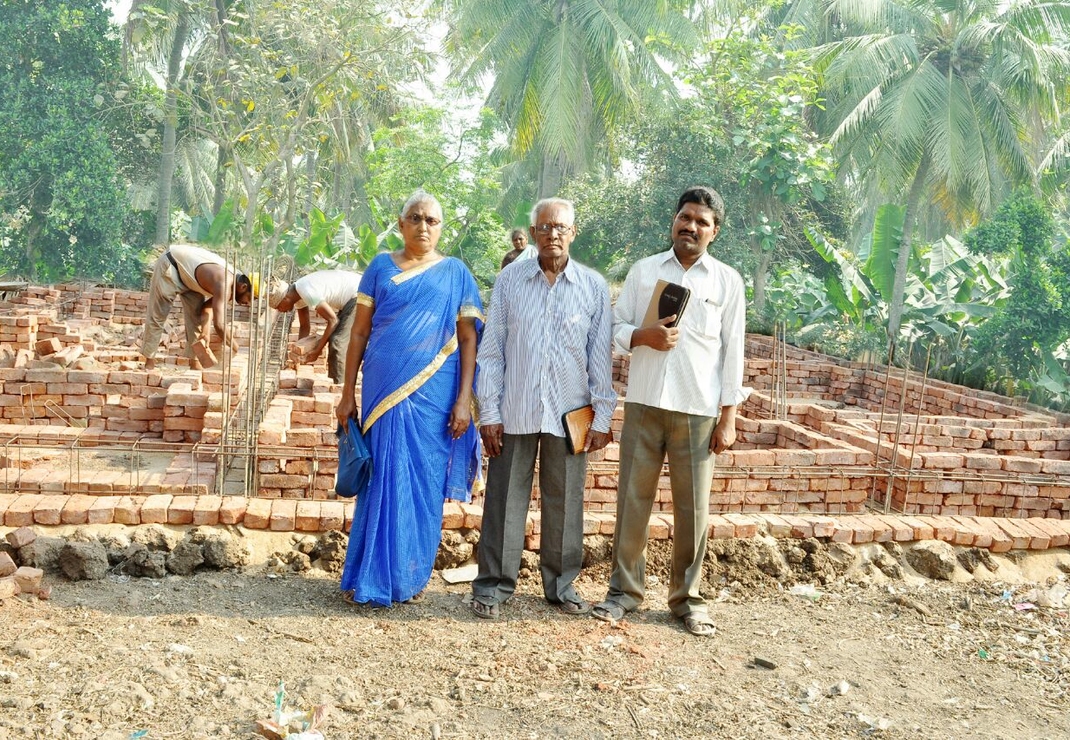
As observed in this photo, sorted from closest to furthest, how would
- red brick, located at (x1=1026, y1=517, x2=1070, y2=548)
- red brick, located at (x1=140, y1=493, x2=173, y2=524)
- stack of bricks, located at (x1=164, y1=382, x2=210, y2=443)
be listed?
red brick, located at (x1=140, y1=493, x2=173, y2=524)
red brick, located at (x1=1026, y1=517, x2=1070, y2=548)
stack of bricks, located at (x1=164, y1=382, x2=210, y2=443)

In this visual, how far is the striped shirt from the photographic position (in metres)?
3.43

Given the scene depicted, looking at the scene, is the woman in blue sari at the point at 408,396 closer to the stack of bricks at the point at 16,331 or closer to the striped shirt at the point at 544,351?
the striped shirt at the point at 544,351

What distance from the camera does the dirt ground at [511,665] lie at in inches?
105

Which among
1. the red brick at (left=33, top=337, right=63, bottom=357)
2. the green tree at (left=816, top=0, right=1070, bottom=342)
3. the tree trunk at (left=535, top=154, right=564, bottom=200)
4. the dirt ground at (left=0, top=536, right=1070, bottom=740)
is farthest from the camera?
the tree trunk at (left=535, top=154, right=564, bottom=200)

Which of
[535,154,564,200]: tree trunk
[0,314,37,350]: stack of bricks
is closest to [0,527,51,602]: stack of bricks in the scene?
[0,314,37,350]: stack of bricks

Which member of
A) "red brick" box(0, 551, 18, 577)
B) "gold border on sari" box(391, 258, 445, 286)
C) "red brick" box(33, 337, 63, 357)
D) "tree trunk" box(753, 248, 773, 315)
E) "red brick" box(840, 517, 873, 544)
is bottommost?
"red brick" box(0, 551, 18, 577)

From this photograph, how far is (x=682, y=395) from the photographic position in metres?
3.41

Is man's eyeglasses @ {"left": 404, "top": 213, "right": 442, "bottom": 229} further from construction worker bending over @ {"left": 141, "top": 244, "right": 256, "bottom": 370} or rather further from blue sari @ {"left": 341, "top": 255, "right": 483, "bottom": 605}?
construction worker bending over @ {"left": 141, "top": 244, "right": 256, "bottom": 370}

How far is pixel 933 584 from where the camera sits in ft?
13.9

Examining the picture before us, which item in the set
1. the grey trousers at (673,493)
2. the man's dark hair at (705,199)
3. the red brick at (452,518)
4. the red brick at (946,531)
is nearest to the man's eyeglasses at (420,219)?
the man's dark hair at (705,199)

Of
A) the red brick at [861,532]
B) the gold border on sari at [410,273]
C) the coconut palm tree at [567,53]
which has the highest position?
the coconut palm tree at [567,53]

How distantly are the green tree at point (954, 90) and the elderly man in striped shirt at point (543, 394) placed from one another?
47.7 ft

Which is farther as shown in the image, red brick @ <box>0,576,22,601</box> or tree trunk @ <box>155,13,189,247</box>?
tree trunk @ <box>155,13,189,247</box>

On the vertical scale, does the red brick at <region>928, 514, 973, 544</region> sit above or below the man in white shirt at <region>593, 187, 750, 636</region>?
below
